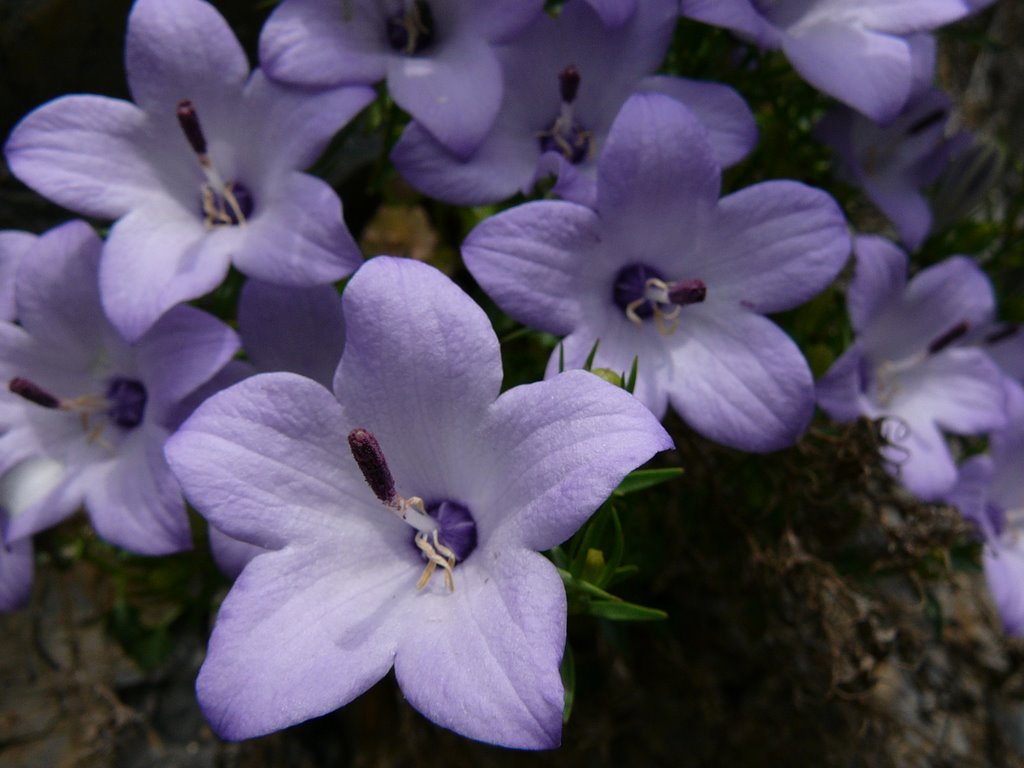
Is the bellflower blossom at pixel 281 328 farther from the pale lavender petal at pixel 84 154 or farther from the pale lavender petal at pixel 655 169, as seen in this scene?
the pale lavender petal at pixel 655 169

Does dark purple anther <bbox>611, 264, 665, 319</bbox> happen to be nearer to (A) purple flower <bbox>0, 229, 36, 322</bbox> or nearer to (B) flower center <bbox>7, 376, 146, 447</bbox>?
(B) flower center <bbox>7, 376, 146, 447</bbox>

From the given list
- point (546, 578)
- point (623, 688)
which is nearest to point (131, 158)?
point (546, 578)

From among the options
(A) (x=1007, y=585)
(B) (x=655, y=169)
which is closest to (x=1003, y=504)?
(A) (x=1007, y=585)

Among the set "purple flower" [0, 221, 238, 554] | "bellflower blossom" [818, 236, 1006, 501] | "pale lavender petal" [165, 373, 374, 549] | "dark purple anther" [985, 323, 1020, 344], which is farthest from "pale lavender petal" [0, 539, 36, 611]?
"dark purple anther" [985, 323, 1020, 344]

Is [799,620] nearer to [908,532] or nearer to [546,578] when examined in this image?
[908,532]

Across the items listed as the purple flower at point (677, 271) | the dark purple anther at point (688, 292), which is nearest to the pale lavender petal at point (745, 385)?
the purple flower at point (677, 271)

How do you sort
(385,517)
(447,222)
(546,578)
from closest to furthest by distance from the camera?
(546,578) → (385,517) → (447,222)

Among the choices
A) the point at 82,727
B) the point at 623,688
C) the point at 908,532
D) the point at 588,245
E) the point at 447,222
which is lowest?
the point at 82,727
